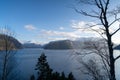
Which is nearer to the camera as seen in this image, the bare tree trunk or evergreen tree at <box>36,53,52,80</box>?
the bare tree trunk

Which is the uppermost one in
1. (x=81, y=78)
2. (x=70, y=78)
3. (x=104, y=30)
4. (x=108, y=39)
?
(x=104, y=30)

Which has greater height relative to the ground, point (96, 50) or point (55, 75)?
point (96, 50)

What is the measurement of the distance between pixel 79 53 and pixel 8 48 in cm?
794

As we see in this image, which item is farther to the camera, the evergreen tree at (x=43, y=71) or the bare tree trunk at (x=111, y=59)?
the evergreen tree at (x=43, y=71)

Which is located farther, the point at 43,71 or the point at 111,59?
the point at 43,71

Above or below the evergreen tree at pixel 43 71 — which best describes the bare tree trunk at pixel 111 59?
above

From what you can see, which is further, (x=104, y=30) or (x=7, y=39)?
(x=7, y=39)

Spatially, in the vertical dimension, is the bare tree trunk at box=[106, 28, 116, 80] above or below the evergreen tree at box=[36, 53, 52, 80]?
above

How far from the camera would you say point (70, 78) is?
25750mm

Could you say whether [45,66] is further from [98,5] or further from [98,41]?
[98,5]

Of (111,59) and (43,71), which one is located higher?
(111,59)

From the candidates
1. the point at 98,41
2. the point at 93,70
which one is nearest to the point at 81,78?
the point at 93,70

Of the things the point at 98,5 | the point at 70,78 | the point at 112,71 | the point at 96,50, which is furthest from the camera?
the point at 70,78

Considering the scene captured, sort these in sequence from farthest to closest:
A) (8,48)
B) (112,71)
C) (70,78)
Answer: (70,78), (8,48), (112,71)
